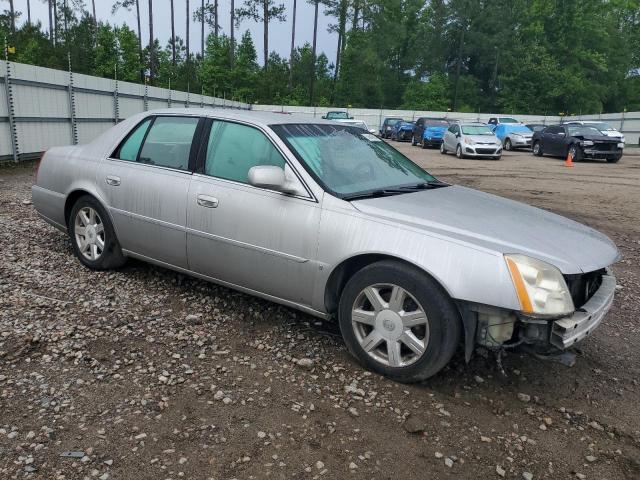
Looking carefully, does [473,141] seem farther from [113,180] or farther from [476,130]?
[113,180]

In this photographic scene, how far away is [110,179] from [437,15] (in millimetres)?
71425

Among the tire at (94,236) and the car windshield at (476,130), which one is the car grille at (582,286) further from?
the car windshield at (476,130)

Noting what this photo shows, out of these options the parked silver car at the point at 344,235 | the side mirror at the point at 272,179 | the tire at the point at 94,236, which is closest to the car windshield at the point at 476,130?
the parked silver car at the point at 344,235

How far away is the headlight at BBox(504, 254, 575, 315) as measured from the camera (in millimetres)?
2789

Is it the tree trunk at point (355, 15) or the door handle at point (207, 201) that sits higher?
the tree trunk at point (355, 15)

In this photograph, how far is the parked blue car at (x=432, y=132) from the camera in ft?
88.9

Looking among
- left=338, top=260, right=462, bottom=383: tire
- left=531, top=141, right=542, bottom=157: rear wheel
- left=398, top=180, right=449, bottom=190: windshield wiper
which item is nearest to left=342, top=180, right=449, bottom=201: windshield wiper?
left=398, top=180, right=449, bottom=190: windshield wiper

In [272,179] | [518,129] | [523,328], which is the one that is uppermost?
[272,179]

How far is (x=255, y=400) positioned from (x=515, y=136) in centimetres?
2697

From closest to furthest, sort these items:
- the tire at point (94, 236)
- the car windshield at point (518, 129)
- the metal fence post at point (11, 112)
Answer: the tire at point (94, 236) → the metal fence post at point (11, 112) → the car windshield at point (518, 129)

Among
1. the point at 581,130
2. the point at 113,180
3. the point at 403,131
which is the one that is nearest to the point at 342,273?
the point at 113,180

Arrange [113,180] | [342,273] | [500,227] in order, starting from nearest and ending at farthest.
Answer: [500,227], [342,273], [113,180]

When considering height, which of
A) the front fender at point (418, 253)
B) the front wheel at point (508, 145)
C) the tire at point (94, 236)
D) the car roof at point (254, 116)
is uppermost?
the car roof at point (254, 116)

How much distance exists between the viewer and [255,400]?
3023 mm
